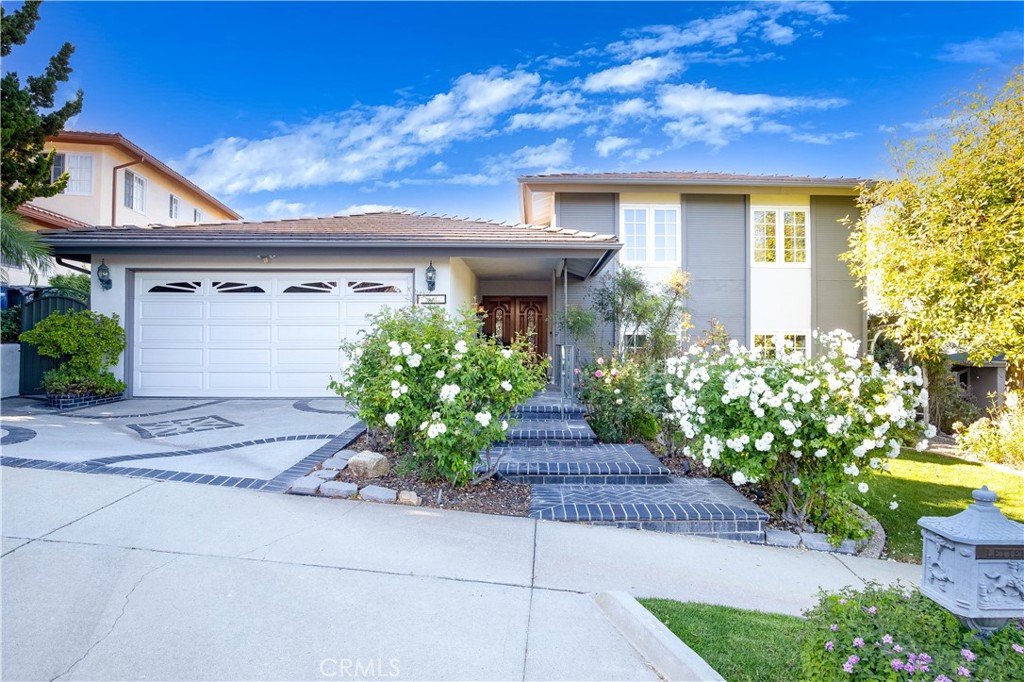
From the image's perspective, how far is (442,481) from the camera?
17.3 feet

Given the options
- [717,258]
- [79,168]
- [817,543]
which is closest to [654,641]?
[817,543]

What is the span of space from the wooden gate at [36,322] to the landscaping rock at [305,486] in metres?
7.99

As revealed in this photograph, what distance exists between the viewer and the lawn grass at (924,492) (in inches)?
206

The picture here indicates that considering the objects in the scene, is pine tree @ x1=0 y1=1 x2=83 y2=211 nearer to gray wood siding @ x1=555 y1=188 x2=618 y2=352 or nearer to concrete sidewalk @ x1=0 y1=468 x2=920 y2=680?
concrete sidewalk @ x1=0 y1=468 x2=920 y2=680

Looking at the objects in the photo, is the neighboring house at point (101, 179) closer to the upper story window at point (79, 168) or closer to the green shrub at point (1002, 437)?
the upper story window at point (79, 168)

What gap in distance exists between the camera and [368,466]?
209 inches

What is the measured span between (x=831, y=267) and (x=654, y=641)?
1371cm

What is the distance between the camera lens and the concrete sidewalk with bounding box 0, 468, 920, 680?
2.53 meters

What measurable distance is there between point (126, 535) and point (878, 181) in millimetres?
13480

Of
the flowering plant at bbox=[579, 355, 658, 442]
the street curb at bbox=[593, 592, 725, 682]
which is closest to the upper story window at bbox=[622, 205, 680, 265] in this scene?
the flowering plant at bbox=[579, 355, 658, 442]

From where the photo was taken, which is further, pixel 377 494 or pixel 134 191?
pixel 134 191

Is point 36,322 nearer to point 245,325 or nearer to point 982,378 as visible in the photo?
point 245,325

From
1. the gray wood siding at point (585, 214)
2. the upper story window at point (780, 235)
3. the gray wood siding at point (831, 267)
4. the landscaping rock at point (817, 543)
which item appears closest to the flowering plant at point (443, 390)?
the landscaping rock at point (817, 543)

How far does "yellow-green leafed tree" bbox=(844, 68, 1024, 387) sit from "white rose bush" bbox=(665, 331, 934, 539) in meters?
5.52
